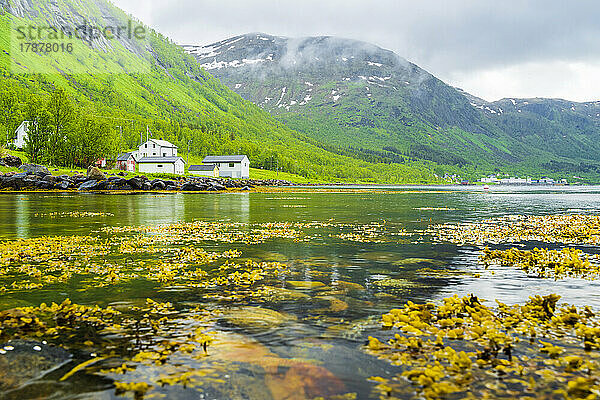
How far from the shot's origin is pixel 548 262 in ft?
66.2

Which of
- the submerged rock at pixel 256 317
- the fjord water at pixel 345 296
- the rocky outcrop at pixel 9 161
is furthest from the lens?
the rocky outcrop at pixel 9 161

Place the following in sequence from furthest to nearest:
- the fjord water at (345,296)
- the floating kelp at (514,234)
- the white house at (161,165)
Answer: the white house at (161,165), the floating kelp at (514,234), the fjord water at (345,296)

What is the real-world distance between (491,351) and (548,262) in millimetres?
13324

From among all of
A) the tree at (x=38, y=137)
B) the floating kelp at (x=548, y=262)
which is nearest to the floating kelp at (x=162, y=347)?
the floating kelp at (x=548, y=262)

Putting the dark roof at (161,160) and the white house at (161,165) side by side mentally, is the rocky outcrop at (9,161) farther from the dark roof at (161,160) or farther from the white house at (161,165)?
the dark roof at (161,160)

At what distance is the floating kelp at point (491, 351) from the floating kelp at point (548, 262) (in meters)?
6.52

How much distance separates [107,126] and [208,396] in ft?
528

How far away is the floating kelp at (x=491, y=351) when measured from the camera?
7641 millimetres

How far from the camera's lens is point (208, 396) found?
7.48 metres

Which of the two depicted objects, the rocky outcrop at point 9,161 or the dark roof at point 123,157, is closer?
the rocky outcrop at point 9,161

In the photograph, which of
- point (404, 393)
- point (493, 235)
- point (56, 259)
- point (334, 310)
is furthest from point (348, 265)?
point (493, 235)

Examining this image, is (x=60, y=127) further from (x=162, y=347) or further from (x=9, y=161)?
(x=162, y=347)

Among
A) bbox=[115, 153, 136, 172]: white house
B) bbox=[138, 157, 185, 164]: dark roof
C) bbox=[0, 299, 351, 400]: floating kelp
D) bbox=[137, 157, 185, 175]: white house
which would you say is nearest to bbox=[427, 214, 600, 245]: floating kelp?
bbox=[0, 299, 351, 400]: floating kelp

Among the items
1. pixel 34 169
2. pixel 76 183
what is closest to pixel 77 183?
pixel 76 183
